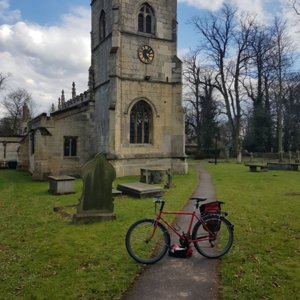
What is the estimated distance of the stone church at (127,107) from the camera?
20.9 meters

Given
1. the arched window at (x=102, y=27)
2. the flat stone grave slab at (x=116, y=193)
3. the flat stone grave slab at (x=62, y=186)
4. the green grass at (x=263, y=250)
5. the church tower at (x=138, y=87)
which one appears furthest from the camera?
the arched window at (x=102, y=27)

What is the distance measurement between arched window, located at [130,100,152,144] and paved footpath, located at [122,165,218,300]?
15632 millimetres

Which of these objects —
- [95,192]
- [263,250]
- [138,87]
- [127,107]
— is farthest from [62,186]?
[263,250]

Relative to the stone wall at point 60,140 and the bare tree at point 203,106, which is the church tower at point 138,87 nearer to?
the stone wall at point 60,140

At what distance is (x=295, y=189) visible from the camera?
1484 centimetres

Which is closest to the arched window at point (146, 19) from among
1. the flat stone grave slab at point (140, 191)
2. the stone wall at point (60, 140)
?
the stone wall at point (60, 140)

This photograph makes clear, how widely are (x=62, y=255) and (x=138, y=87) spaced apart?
16.2m

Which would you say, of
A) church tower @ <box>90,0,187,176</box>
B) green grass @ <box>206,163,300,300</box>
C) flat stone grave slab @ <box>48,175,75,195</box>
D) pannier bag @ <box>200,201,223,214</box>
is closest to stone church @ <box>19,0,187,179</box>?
church tower @ <box>90,0,187,176</box>

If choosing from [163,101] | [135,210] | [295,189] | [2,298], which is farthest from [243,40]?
[2,298]

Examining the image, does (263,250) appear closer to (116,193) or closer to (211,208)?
(211,208)

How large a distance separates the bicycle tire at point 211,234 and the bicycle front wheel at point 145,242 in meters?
0.63

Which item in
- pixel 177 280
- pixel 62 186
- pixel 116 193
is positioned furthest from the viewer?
pixel 62 186

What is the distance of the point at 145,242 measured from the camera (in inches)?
257

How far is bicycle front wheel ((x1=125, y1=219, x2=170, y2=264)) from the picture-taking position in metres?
6.09
